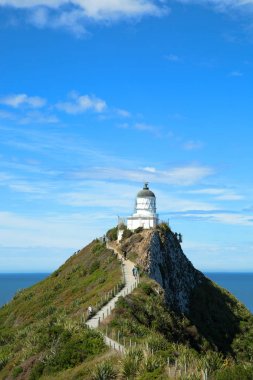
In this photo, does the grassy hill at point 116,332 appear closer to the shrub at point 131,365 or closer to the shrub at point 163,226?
the shrub at point 131,365

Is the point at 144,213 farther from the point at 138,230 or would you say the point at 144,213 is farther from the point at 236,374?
the point at 236,374

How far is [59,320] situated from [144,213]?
113ft

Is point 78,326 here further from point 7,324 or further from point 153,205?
point 153,205

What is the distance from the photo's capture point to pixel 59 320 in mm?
35250

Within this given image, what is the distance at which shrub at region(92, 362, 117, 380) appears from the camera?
22.5m

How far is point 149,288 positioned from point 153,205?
2598 centimetres

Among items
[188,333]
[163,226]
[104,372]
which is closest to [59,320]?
[188,333]

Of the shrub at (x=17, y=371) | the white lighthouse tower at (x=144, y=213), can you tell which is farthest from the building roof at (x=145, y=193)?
the shrub at (x=17, y=371)

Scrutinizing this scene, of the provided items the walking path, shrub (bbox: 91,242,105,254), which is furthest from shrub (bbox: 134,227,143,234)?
the walking path

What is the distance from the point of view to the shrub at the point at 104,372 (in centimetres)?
2247

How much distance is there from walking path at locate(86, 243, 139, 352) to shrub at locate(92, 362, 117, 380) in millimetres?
3817

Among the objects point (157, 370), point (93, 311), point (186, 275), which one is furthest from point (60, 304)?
point (157, 370)

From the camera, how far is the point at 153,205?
69.4 metres

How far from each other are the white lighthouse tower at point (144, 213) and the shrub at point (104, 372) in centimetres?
4419
